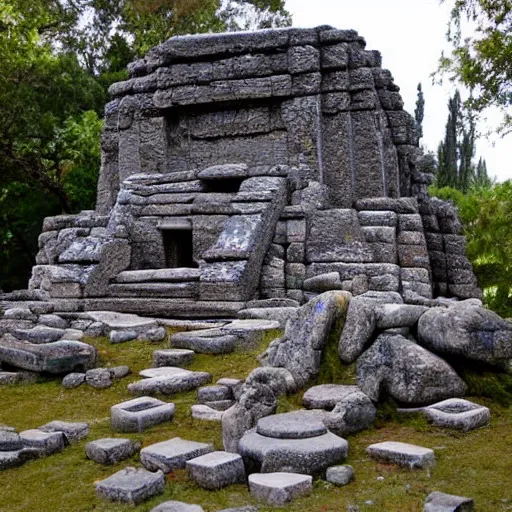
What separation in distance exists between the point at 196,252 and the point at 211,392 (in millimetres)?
5090

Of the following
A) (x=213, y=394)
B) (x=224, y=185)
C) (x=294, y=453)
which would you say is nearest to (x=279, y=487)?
(x=294, y=453)

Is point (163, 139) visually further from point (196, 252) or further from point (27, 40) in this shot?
point (27, 40)

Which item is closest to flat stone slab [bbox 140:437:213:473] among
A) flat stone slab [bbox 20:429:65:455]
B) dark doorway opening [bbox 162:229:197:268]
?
flat stone slab [bbox 20:429:65:455]

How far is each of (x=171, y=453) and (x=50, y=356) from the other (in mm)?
3080

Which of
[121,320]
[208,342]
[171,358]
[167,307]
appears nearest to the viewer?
[171,358]

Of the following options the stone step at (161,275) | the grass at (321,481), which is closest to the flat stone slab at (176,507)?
the grass at (321,481)

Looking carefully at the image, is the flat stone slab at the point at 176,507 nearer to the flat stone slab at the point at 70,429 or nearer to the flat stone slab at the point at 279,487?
the flat stone slab at the point at 279,487

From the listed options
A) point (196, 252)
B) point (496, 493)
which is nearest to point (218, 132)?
point (196, 252)

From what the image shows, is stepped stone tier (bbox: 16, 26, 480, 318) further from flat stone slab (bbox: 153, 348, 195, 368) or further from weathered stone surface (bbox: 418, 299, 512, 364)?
weathered stone surface (bbox: 418, 299, 512, 364)

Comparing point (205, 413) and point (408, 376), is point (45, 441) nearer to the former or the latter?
point (205, 413)

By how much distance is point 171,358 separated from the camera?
709 cm

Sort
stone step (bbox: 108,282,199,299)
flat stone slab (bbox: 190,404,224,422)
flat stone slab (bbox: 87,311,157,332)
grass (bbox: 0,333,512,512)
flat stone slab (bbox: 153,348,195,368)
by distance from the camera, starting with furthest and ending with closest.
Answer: stone step (bbox: 108,282,199,299)
flat stone slab (bbox: 87,311,157,332)
flat stone slab (bbox: 153,348,195,368)
flat stone slab (bbox: 190,404,224,422)
grass (bbox: 0,333,512,512)

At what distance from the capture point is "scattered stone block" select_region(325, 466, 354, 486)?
380 centimetres

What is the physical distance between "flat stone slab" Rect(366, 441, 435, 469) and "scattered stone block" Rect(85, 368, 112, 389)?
Answer: 3280 millimetres
